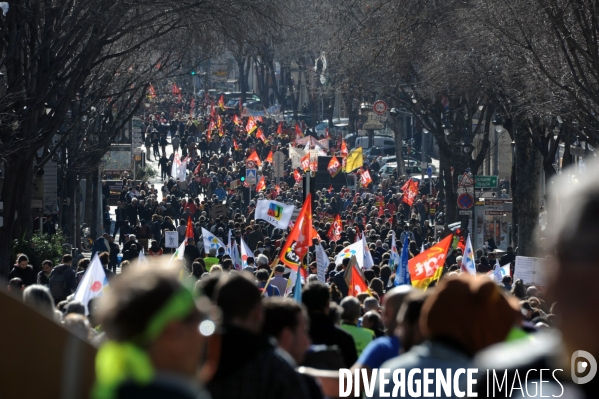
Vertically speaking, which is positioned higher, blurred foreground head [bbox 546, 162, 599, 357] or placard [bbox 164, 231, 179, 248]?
blurred foreground head [bbox 546, 162, 599, 357]

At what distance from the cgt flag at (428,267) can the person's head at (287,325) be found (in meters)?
10.5

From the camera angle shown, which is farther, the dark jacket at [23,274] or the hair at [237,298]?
the dark jacket at [23,274]

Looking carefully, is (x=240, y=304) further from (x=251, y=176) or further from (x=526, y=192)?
(x=251, y=176)

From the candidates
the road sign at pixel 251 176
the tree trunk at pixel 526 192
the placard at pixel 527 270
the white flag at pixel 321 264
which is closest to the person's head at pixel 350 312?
the white flag at pixel 321 264

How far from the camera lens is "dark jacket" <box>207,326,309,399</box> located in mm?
4062

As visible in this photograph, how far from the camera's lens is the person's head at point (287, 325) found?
496cm

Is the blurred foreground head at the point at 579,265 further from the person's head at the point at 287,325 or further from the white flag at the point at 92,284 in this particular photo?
the white flag at the point at 92,284

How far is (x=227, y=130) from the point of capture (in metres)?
70.5

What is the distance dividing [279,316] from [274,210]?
20.2 metres

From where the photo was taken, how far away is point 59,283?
50.2 feet

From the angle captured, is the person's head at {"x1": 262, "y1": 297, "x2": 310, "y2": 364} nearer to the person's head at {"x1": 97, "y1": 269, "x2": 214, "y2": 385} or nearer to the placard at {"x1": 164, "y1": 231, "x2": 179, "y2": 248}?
the person's head at {"x1": 97, "y1": 269, "x2": 214, "y2": 385}

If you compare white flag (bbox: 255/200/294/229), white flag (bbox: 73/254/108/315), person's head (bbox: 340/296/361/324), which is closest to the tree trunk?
white flag (bbox: 255/200/294/229)

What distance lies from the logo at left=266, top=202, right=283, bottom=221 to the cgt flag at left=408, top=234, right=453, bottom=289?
31.0 ft

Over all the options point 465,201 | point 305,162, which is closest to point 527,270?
point 465,201
